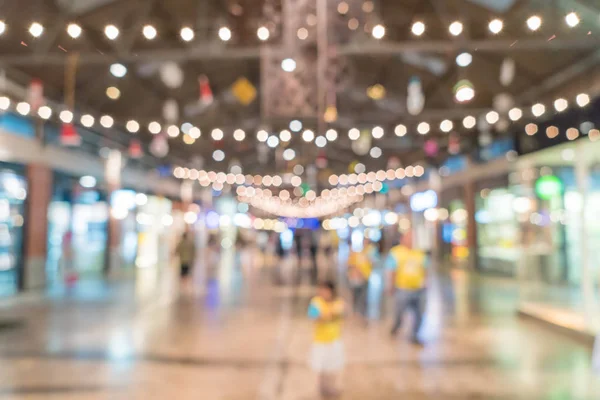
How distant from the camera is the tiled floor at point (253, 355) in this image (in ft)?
17.7

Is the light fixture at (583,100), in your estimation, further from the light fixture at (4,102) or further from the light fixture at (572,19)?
the light fixture at (4,102)

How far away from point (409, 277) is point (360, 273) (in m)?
2.09

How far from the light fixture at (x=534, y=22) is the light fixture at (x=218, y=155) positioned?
19518mm

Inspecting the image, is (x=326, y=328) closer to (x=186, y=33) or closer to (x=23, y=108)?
(x=186, y=33)

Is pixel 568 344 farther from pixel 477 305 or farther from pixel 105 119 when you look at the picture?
pixel 105 119

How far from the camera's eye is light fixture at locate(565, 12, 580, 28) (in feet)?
25.8

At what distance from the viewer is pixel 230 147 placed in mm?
25844

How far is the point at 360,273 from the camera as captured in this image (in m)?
9.55

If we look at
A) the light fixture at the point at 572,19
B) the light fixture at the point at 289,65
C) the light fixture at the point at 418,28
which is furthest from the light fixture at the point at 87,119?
the light fixture at the point at 572,19

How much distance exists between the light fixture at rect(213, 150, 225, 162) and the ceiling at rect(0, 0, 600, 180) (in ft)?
4.36

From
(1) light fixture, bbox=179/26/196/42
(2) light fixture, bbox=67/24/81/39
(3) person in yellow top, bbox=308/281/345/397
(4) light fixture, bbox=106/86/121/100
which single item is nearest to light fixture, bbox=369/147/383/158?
(4) light fixture, bbox=106/86/121/100

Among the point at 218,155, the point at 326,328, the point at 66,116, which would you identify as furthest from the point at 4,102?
the point at 218,155

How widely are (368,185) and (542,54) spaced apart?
19.8 m

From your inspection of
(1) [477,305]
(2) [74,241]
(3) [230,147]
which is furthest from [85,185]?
(1) [477,305]
